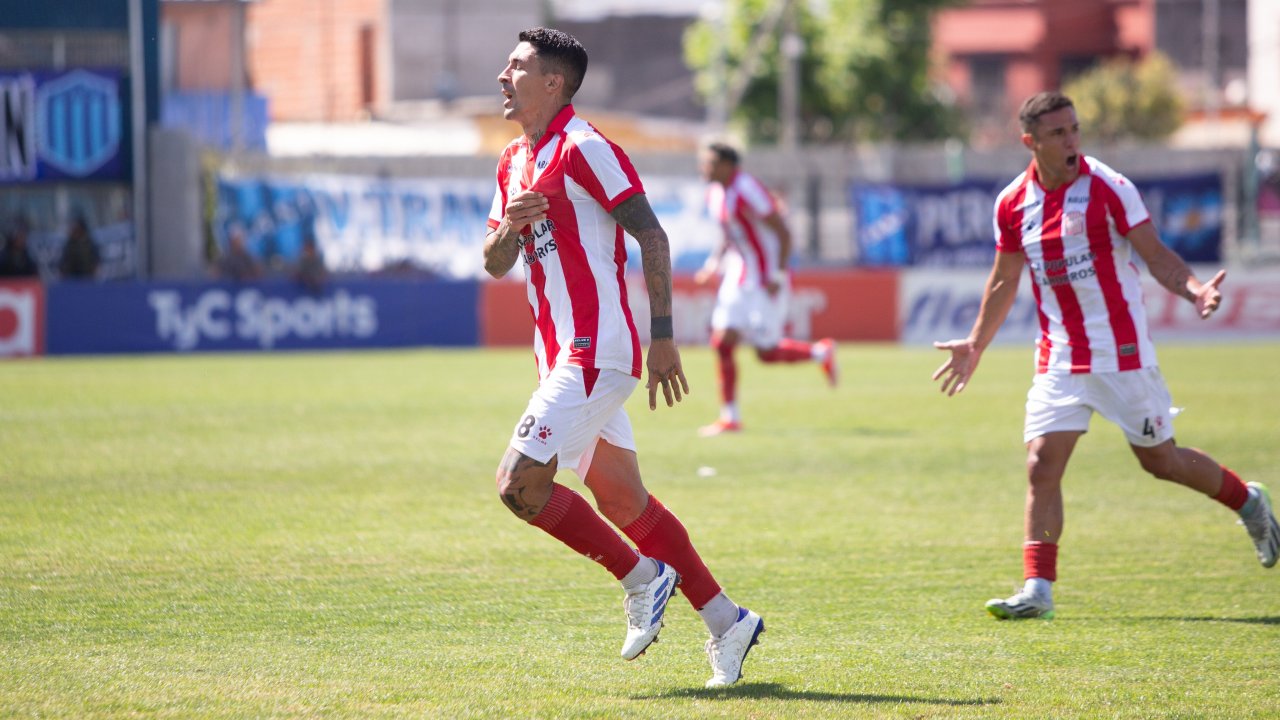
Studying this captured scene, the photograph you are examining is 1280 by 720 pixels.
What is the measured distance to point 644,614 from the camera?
5324mm

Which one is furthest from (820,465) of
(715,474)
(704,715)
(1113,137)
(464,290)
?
(1113,137)

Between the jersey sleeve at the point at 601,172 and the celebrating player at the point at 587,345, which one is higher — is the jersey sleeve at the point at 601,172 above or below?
above

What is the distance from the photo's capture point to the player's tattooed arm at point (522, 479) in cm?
512

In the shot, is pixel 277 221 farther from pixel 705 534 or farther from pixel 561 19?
pixel 561 19

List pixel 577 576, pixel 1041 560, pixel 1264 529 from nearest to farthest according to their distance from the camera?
pixel 1041 560 < pixel 1264 529 < pixel 577 576

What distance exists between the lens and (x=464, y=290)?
23344 millimetres

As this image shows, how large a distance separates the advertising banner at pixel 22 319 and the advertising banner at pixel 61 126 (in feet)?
12.3

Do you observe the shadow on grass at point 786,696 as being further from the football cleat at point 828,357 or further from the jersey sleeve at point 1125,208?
the football cleat at point 828,357

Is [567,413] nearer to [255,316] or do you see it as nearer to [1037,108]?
[1037,108]

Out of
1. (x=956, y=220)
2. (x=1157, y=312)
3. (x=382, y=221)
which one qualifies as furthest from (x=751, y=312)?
(x=956, y=220)

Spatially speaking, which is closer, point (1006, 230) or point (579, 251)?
point (579, 251)

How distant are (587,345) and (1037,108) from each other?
245 cm

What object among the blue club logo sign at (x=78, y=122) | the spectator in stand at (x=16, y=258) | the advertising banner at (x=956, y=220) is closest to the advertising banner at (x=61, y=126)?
the blue club logo sign at (x=78, y=122)

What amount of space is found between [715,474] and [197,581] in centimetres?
441
